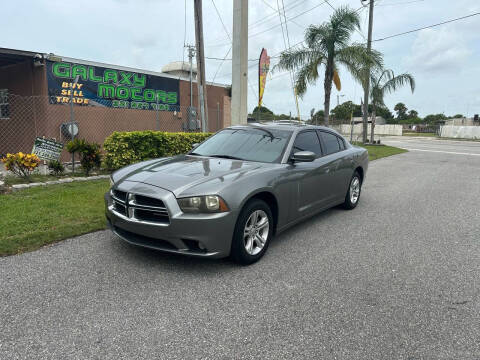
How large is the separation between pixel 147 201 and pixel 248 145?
6.02ft

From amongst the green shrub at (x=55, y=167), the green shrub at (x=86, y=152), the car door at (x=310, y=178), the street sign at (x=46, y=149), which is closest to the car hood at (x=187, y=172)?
the car door at (x=310, y=178)

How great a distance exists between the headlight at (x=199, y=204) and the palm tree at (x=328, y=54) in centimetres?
1290

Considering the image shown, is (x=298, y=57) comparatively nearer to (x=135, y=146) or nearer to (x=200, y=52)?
(x=200, y=52)

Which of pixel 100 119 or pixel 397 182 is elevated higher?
pixel 100 119

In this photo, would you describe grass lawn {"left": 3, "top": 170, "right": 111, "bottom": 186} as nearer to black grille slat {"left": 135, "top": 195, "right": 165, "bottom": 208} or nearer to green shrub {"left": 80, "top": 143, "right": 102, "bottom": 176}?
green shrub {"left": 80, "top": 143, "right": 102, "bottom": 176}

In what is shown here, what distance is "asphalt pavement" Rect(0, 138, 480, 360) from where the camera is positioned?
2520 mm

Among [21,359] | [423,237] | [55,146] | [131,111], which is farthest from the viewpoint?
[131,111]

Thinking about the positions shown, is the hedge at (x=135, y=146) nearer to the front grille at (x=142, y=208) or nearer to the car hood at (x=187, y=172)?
the car hood at (x=187, y=172)

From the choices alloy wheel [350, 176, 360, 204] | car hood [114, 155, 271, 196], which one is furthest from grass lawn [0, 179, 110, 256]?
alloy wheel [350, 176, 360, 204]

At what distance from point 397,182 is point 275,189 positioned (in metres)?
6.53

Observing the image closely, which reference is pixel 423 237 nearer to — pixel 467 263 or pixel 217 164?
pixel 467 263

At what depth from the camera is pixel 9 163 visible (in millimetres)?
7586

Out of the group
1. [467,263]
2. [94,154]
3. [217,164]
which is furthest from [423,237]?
[94,154]

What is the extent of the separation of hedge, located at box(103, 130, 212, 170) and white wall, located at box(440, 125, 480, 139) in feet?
154
